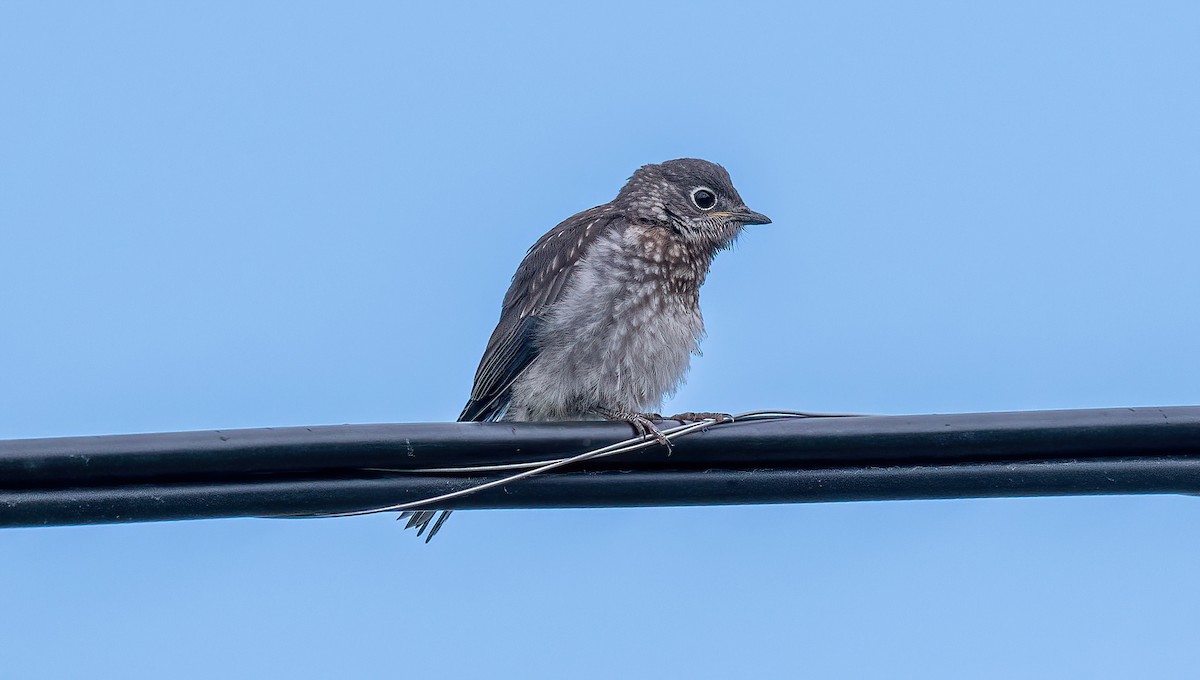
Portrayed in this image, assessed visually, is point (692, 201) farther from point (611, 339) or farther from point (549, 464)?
point (549, 464)

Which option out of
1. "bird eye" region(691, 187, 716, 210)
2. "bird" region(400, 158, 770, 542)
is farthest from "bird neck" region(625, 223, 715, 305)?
"bird eye" region(691, 187, 716, 210)

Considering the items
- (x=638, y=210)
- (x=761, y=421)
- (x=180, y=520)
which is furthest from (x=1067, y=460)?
(x=638, y=210)

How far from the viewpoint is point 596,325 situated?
21.3ft

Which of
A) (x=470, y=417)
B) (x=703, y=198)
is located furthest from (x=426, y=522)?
(x=703, y=198)

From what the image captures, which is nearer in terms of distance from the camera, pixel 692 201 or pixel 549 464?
pixel 549 464

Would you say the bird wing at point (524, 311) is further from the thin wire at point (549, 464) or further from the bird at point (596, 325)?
the thin wire at point (549, 464)

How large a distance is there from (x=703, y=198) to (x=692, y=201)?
11cm

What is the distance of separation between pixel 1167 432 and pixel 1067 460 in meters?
0.28

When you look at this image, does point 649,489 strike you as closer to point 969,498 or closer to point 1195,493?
point 969,498

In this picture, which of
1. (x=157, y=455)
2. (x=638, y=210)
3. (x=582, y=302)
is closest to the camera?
(x=157, y=455)

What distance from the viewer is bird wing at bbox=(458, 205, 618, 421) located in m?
6.59

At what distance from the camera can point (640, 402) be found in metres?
Answer: 6.65

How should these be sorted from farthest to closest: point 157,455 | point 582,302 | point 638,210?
1. point 638,210
2. point 582,302
3. point 157,455

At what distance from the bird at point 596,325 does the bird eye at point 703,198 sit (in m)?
0.29
